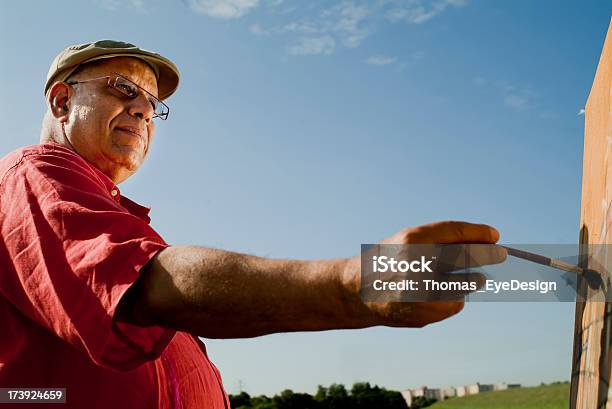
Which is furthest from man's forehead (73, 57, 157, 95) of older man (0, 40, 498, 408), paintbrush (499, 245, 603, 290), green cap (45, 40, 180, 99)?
paintbrush (499, 245, 603, 290)

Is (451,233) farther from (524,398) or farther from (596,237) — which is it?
(524,398)

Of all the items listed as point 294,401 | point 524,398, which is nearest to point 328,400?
point 294,401

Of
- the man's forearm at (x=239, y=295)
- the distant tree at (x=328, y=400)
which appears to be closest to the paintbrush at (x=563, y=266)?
the man's forearm at (x=239, y=295)

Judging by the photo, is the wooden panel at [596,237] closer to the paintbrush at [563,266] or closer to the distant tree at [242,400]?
the paintbrush at [563,266]

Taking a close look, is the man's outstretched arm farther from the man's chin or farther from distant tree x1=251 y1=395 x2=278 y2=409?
distant tree x1=251 y1=395 x2=278 y2=409

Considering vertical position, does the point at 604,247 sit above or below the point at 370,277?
above

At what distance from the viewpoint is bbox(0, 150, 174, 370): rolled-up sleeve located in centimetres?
151

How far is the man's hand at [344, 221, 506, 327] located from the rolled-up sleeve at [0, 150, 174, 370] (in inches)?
18.7

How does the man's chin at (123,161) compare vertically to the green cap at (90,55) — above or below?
below

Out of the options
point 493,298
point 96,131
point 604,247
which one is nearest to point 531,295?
point 493,298

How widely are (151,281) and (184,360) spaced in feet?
3.48

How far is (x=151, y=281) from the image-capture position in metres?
1.47

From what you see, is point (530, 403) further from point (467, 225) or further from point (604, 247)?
point (467, 225)

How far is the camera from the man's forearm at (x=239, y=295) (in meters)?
1.33
